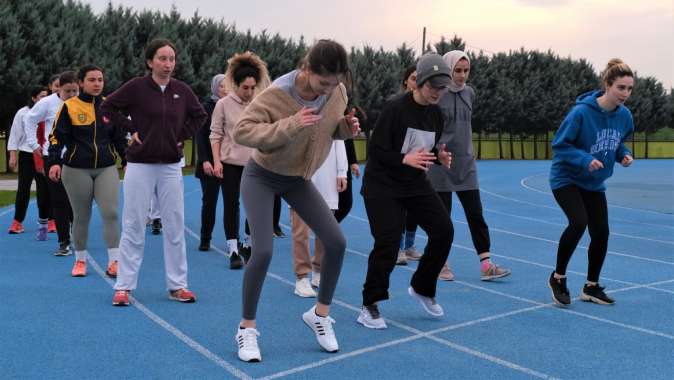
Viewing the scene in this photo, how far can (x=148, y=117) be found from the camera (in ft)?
18.9

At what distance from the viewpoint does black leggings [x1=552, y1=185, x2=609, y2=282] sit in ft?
19.5

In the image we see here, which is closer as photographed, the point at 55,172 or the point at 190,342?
the point at 190,342

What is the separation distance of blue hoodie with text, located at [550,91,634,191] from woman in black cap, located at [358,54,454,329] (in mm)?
1310

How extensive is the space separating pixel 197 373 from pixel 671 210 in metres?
13.5

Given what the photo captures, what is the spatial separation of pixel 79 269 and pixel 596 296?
15.6ft

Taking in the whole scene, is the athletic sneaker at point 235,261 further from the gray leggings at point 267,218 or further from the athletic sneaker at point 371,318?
the gray leggings at point 267,218

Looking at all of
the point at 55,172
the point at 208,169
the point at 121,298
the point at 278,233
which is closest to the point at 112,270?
the point at 55,172

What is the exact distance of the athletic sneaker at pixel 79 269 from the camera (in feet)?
22.9

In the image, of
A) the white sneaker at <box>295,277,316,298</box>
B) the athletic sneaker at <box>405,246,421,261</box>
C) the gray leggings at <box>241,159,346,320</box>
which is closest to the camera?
the gray leggings at <box>241,159,346,320</box>

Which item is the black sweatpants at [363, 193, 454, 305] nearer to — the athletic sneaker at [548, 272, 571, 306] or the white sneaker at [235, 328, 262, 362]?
the white sneaker at [235, 328, 262, 362]

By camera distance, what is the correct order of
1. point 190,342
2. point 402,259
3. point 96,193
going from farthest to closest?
point 402,259 → point 96,193 → point 190,342

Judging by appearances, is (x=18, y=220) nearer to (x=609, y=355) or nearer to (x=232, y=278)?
(x=232, y=278)

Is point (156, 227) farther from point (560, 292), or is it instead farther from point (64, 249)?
point (560, 292)

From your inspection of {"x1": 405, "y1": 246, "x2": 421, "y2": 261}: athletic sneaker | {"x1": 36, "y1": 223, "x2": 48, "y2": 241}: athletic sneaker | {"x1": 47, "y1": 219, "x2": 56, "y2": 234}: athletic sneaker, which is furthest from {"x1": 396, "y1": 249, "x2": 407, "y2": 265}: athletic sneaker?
{"x1": 47, "y1": 219, "x2": 56, "y2": 234}: athletic sneaker
